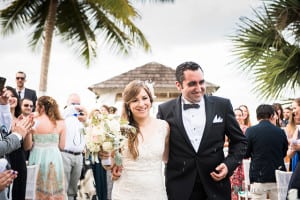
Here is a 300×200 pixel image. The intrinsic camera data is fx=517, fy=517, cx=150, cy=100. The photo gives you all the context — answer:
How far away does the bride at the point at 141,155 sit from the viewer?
4328mm

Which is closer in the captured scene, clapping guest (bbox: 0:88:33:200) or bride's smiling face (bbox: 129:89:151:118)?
clapping guest (bbox: 0:88:33:200)

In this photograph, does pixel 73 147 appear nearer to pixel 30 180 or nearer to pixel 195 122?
pixel 30 180

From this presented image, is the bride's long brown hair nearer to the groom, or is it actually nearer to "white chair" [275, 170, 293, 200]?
the groom

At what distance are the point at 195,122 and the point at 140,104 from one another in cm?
50

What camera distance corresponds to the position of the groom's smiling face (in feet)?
14.1

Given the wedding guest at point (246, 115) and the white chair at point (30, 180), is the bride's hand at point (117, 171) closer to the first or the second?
the white chair at point (30, 180)

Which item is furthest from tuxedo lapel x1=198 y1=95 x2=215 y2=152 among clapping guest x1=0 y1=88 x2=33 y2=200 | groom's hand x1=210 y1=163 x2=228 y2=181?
clapping guest x1=0 y1=88 x2=33 y2=200

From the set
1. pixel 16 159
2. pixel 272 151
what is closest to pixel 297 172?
pixel 272 151

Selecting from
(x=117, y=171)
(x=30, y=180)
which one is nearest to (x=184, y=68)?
(x=117, y=171)

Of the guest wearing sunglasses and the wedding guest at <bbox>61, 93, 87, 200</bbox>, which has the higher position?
the guest wearing sunglasses

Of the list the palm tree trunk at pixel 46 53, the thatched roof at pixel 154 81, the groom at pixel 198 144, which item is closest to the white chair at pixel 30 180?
the groom at pixel 198 144

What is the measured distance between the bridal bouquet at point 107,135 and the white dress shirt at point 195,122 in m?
0.51

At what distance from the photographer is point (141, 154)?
4.37 meters

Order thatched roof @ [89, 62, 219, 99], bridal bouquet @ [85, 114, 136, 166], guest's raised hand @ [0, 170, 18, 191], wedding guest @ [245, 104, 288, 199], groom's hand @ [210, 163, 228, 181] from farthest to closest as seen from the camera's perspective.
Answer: thatched roof @ [89, 62, 219, 99] < wedding guest @ [245, 104, 288, 199] < groom's hand @ [210, 163, 228, 181] < bridal bouquet @ [85, 114, 136, 166] < guest's raised hand @ [0, 170, 18, 191]
